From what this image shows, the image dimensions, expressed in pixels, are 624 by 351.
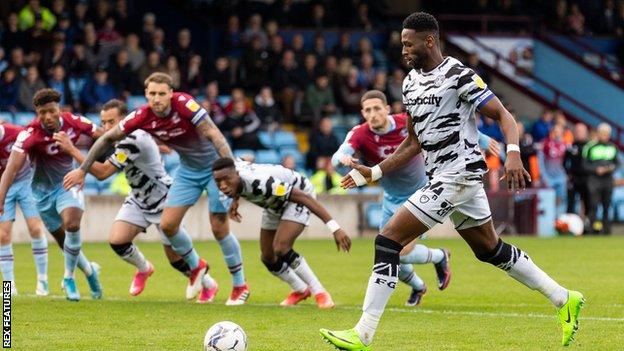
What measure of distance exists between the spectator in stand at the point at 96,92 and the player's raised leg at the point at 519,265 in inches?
647

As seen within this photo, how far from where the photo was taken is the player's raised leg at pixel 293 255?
43.7 feet

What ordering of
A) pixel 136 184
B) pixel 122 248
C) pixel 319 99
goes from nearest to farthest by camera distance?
1. pixel 122 248
2. pixel 136 184
3. pixel 319 99

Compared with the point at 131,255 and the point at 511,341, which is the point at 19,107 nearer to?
the point at 131,255

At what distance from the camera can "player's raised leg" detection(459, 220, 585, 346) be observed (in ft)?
33.6

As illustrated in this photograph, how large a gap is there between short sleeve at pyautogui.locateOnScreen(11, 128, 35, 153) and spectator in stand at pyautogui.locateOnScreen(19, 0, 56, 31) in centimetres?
1290

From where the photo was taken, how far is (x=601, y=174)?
1112 inches

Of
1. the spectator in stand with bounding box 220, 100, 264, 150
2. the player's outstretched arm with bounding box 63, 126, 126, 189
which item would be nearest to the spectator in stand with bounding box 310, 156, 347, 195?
the spectator in stand with bounding box 220, 100, 264, 150

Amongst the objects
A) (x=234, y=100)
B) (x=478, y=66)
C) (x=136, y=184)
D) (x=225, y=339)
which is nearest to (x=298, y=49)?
(x=234, y=100)

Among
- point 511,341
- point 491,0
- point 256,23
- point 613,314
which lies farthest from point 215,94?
point 511,341

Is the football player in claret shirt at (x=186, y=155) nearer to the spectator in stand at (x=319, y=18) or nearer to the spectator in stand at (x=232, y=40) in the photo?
the spectator in stand at (x=232, y=40)

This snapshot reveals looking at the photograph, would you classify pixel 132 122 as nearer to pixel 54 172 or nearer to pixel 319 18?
pixel 54 172

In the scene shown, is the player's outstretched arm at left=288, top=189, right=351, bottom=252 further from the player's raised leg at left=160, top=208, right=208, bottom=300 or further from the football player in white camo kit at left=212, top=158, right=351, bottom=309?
the player's raised leg at left=160, top=208, right=208, bottom=300

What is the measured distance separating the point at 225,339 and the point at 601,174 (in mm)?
19945

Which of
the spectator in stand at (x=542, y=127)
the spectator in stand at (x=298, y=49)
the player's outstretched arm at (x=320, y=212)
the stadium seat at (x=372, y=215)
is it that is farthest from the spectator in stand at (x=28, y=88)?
the player's outstretched arm at (x=320, y=212)
